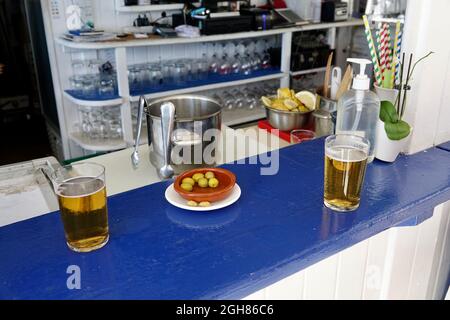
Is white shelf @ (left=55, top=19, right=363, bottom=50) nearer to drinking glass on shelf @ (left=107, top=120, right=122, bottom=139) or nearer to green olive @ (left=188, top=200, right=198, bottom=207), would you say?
drinking glass on shelf @ (left=107, top=120, right=122, bottom=139)

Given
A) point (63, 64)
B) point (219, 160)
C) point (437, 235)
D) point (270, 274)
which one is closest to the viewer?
point (270, 274)

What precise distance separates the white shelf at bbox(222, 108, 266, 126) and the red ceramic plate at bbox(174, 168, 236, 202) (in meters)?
2.38

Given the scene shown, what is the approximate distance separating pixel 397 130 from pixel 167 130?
0.60 m

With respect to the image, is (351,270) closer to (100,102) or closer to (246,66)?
(100,102)

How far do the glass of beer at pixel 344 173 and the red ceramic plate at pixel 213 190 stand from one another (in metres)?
0.22

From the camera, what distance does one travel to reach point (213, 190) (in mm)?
1023

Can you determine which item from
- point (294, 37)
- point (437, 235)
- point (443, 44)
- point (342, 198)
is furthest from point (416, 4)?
point (294, 37)

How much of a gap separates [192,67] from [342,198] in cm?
265

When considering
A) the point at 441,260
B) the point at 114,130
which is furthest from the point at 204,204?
the point at 114,130

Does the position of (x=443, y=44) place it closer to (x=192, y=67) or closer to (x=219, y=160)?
(x=219, y=160)

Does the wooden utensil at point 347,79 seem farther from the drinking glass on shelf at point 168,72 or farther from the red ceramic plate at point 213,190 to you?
the drinking glass on shelf at point 168,72

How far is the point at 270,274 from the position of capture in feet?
2.61

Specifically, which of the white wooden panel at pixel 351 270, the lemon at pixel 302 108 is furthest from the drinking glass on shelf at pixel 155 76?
the white wooden panel at pixel 351 270

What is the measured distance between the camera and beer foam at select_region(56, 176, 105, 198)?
0.83 m
